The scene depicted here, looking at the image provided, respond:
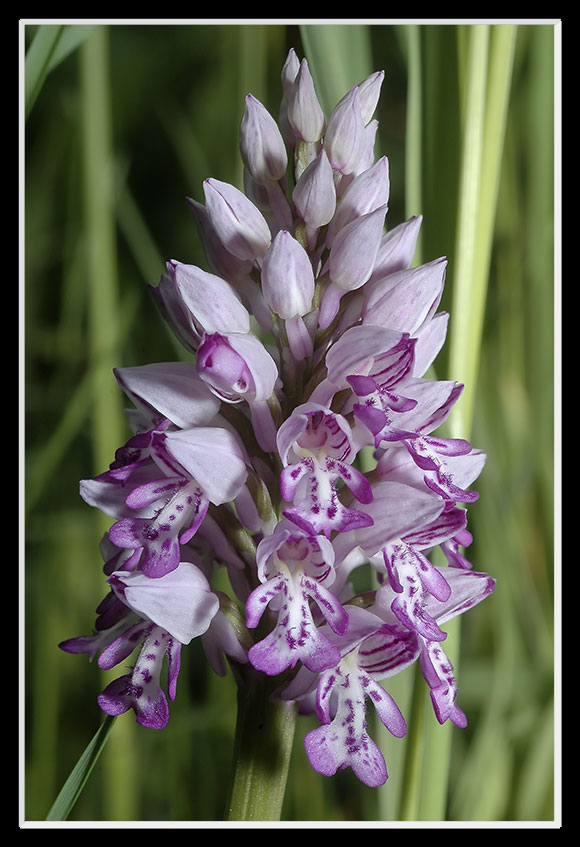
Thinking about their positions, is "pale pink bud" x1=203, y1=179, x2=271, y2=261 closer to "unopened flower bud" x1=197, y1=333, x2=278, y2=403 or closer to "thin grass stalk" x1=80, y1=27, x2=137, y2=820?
"unopened flower bud" x1=197, y1=333, x2=278, y2=403

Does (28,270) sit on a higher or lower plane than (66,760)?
higher

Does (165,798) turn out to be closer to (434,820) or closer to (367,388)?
(434,820)

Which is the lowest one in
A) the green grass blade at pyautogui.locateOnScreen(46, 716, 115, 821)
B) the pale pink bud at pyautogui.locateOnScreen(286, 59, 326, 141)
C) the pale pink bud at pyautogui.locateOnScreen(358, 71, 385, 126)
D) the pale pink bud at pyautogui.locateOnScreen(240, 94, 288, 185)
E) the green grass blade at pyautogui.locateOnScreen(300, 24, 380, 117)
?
the green grass blade at pyautogui.locateOnScreen(46, 716, 115, 821)

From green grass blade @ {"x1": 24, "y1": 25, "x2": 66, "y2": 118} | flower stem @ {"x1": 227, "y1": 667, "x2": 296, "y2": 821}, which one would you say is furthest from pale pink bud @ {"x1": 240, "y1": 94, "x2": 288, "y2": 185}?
flower stem @ {"x1": 227, "y1": 667, "x2": 296, "y2": 821}

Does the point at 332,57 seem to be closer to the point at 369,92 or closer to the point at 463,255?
the point at 369,92

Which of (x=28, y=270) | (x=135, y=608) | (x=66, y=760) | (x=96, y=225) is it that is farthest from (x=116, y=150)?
(x=135, y=608)

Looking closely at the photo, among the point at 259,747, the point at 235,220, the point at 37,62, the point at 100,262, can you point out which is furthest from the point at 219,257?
the point at 100,262

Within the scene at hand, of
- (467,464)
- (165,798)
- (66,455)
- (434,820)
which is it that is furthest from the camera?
(66,455)
